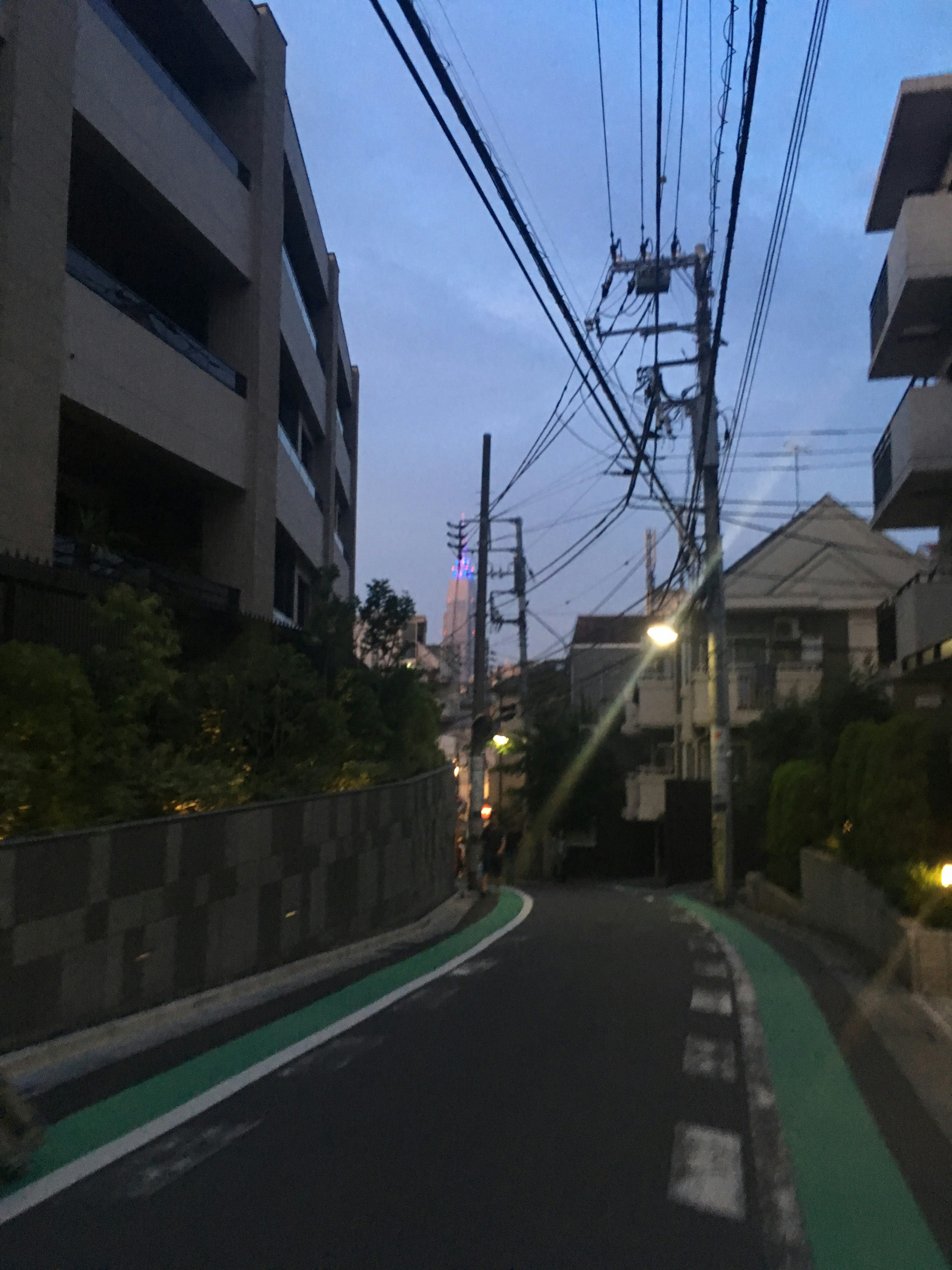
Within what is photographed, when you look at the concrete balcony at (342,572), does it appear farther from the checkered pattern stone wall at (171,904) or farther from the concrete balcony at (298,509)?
the checkered pattern stone wall at (171,904)

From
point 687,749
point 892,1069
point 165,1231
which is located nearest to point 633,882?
point 687,749

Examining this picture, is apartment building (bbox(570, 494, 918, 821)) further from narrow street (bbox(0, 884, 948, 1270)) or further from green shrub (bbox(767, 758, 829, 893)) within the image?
narrow street (bbox(0, 884, 948, 1270))

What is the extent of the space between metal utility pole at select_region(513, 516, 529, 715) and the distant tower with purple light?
173 cm

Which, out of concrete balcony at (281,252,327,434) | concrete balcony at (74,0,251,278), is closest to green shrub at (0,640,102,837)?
concrete balcony at (74,0,251,278)

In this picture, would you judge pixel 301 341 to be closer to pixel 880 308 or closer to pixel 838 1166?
pixel 880 308

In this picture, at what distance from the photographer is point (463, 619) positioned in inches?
4510

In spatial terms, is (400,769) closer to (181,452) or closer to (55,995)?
(181,452)

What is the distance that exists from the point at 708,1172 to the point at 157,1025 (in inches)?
177

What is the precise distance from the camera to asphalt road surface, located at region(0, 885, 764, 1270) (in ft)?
13.7

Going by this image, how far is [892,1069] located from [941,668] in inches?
443

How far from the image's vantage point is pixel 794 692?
26.3m

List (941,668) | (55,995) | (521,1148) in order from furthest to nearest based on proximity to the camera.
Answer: (941,668) < (55,995) < (521,1148)

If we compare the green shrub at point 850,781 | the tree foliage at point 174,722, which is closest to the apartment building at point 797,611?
the tree foliage at point 174,722

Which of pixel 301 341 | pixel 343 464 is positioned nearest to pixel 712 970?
pixel 301 341
